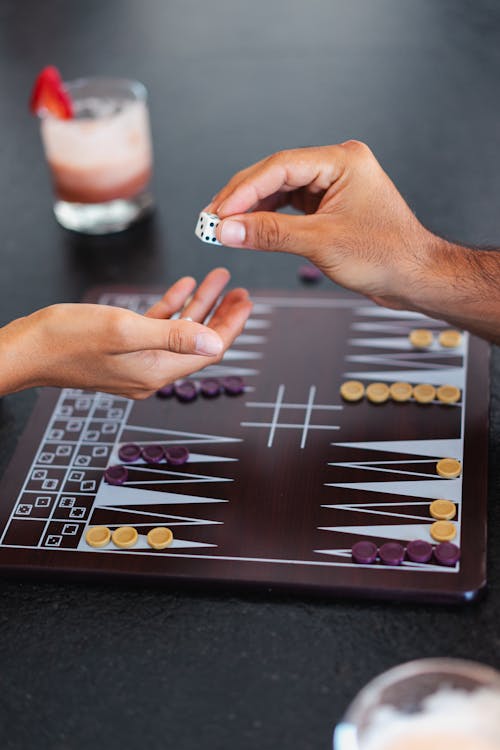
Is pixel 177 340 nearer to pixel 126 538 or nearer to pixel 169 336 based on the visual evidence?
pixel 169 336

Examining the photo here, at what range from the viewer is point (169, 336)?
1257 millimetres

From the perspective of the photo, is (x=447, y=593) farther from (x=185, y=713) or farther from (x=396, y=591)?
(x=185, y=713)

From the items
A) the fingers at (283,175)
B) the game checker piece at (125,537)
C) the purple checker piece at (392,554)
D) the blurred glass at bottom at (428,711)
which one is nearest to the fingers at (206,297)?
the fingers at (283,175)

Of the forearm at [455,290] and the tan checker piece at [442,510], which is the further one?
the forearm at [455,290]

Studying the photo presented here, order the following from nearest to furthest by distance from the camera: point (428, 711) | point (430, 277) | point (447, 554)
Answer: point (428, 711), point (447, 554), point (430, 277)

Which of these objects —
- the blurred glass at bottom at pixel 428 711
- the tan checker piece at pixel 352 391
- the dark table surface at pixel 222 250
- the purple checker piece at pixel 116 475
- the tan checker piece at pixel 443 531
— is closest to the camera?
the blurred glass at bottom at pixel 428 711

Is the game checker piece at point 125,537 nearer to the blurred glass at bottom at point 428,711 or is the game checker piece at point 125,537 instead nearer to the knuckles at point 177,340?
the knuckles at point 177,340

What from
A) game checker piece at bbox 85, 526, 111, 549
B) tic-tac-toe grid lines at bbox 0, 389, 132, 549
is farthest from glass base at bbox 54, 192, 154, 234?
game checker piece at bbox 85, 526, 111, 549

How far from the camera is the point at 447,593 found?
1111 millimetres

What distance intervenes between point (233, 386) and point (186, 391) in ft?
0.21

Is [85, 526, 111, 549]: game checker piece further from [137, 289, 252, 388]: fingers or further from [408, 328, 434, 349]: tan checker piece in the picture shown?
[408, 328, 434, 349]: tan checker piece

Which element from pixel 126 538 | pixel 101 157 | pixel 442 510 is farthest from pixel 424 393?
pixel 101 157

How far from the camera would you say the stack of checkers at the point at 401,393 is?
139 centimetres

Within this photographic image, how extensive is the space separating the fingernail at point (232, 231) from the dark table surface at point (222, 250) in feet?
1.28
